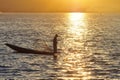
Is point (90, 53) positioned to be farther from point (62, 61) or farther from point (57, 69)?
point (57, 69)

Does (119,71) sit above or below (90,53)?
below

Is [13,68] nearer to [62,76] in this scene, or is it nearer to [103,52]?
[62,76]

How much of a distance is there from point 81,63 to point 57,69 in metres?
7.60

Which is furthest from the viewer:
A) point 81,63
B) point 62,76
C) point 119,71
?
point 81,63

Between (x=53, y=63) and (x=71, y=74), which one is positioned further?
(x=53, y=63)

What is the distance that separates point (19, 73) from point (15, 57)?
1790cm

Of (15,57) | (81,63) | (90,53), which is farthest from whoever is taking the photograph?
(90,53)

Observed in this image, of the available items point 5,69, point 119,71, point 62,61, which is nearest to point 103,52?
point 62,61

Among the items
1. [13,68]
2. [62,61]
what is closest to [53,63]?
[62,61]

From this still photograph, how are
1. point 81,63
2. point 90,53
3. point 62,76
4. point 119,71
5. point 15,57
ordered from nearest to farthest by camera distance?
point 62,76
point 119,71
point 81,63
point 15,57
point 90,53

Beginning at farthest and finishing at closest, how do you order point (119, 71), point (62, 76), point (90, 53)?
point (90, 53) < point (119, 71) < point (62, 76)

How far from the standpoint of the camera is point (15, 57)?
2982 inches

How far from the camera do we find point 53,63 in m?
68.8

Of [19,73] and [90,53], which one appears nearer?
[19,73]
